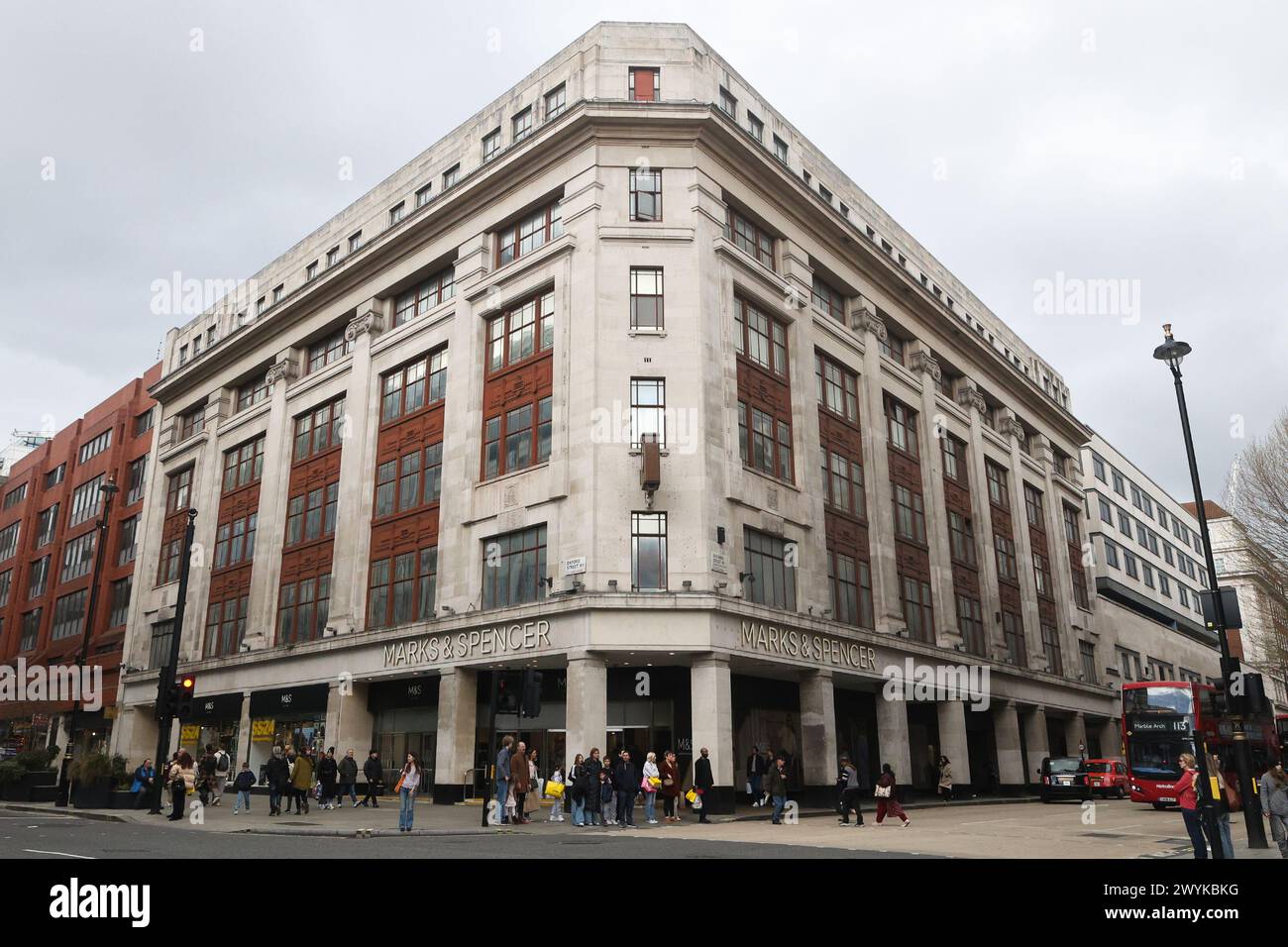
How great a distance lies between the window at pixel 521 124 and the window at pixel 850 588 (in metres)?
19.6

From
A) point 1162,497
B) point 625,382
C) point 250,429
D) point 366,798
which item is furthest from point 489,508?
point 1162,497

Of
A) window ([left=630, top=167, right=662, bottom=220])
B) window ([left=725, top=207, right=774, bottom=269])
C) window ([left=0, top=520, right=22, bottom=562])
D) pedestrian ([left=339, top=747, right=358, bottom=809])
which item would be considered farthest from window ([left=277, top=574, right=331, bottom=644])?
window ([left=0, top=520, right=22, bottom=562])

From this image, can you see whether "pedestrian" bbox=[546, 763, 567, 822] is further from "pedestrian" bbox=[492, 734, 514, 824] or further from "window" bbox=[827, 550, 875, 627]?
"window" bbox=[827, 550, 875, 627]

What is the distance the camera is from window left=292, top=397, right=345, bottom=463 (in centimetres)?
4188

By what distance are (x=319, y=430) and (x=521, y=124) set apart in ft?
54.2

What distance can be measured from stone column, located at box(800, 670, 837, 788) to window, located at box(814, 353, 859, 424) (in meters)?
11.2

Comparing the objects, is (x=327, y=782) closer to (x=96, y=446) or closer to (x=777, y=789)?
(x=777, y=789)

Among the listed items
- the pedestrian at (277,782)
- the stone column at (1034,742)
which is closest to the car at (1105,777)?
the stone column at (1034,742)

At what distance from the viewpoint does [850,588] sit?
36.3m

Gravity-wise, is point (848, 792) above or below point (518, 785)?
below

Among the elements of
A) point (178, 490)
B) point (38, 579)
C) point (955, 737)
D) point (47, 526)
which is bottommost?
point (955, 737)

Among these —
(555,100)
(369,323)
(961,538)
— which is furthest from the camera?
(961,538)

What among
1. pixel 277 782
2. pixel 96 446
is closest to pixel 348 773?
pixel 277 782

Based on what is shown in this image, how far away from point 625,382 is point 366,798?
15.8m
